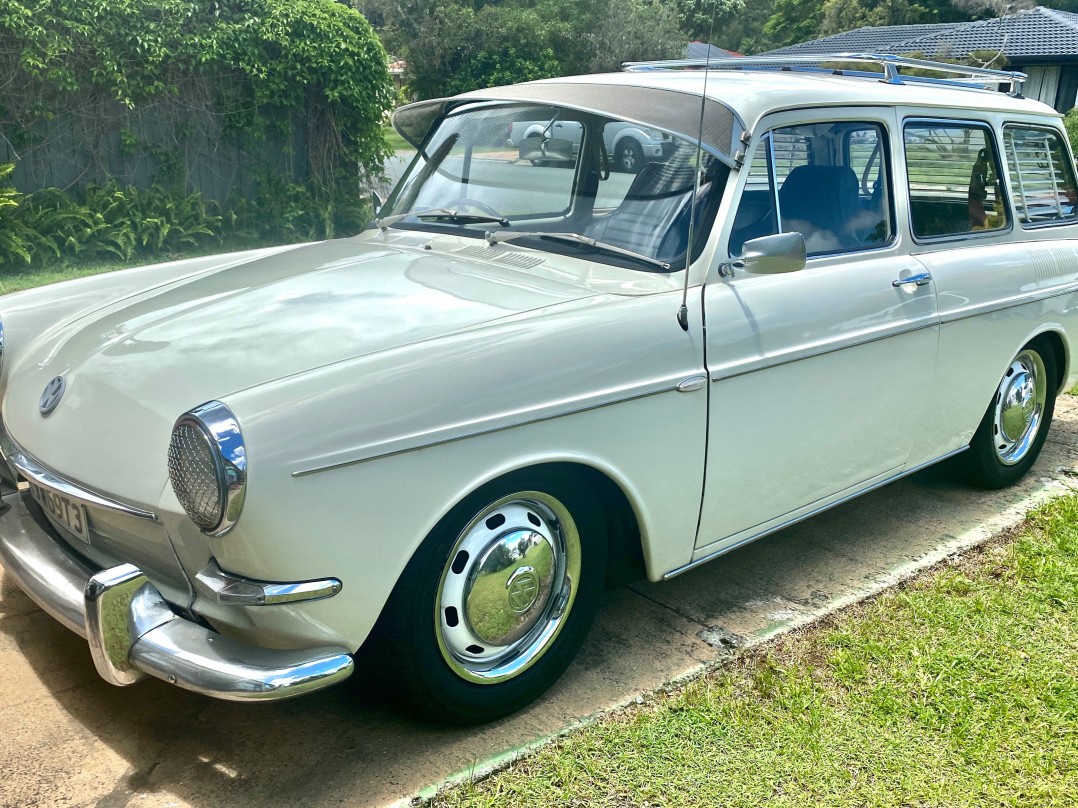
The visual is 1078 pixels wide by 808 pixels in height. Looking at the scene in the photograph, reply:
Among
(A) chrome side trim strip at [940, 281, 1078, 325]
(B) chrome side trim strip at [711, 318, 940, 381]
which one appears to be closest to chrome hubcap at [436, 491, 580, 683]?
(B) chrome side trim strip at [711, 318, 940, 381]

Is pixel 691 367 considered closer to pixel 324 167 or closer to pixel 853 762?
pixel 853 762

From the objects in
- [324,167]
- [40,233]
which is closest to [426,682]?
[40,233]

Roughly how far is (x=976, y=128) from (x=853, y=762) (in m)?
3.03

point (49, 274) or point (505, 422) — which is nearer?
point (505, 422)

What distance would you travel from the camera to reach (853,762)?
2703 mm

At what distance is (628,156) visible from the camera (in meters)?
3.40

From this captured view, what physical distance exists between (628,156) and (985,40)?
28.4 meters

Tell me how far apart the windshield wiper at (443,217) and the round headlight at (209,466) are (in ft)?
5.39

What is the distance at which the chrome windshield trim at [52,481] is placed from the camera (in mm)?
2424

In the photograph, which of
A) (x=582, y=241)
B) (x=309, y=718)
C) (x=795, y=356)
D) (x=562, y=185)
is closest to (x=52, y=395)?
(x=309, y=718)

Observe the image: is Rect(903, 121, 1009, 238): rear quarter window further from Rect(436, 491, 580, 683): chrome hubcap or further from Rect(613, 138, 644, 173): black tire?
Rect(436, 491, 580, 683): chrome hubcap

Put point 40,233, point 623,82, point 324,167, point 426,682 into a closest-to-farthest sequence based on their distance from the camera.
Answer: point 426,682, point 623,82, point 40,233, point 324,167

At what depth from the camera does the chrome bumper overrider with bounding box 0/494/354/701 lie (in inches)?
87.7

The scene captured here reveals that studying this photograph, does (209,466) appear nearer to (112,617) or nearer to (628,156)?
(112,617)
